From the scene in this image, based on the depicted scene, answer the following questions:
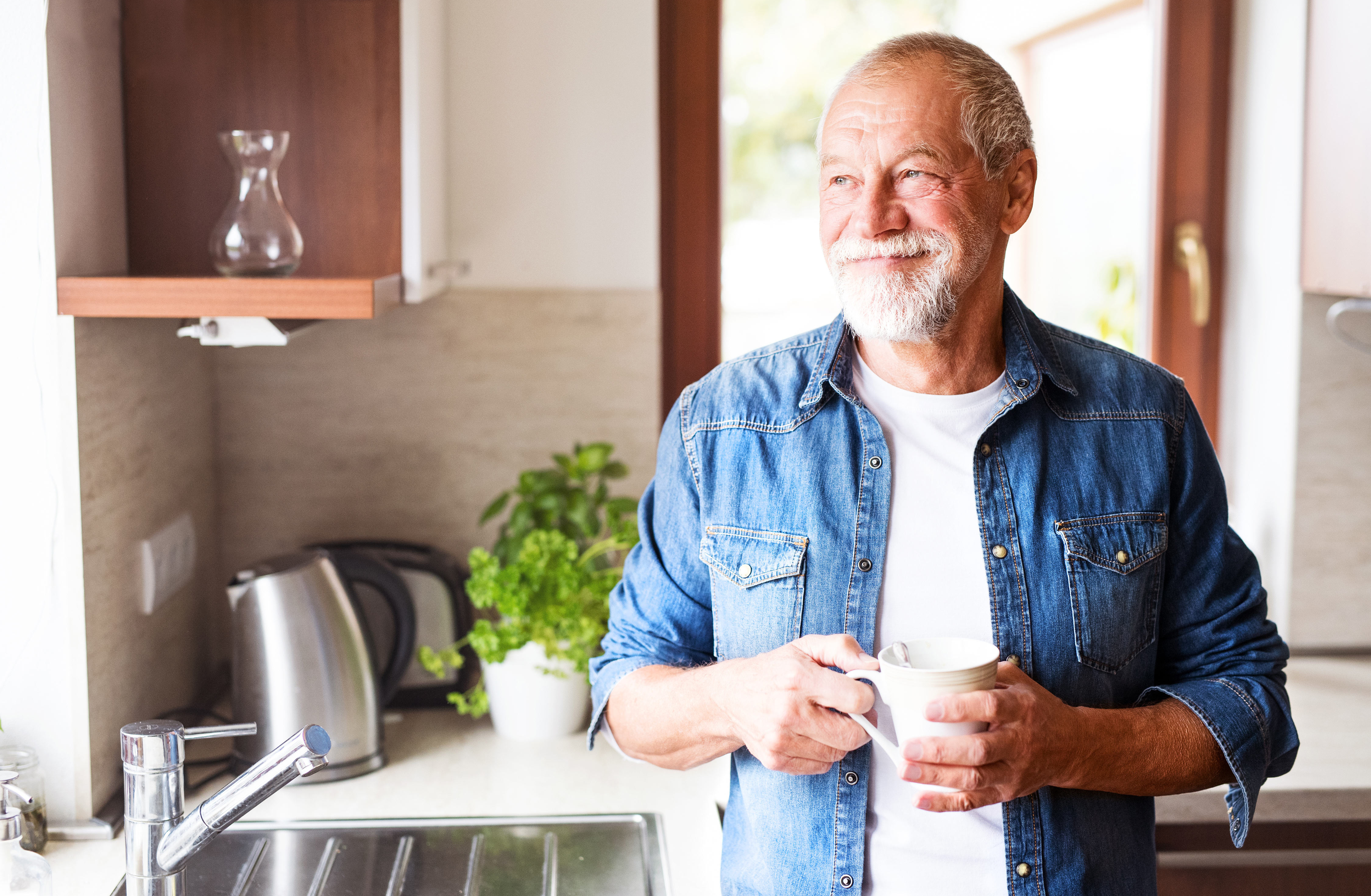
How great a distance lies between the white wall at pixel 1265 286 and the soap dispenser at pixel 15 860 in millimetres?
1823

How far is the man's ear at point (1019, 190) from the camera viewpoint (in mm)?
1205

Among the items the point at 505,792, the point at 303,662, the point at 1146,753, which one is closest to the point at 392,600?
the point at 303,662

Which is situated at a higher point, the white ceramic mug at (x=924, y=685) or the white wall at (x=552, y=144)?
the white wall at (x=552, y=144)

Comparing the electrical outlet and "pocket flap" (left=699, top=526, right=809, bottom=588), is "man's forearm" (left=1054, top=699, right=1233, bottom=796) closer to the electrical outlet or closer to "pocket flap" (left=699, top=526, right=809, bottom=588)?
"pocket flap" (left=699, top=526, right=809, bottom=588)

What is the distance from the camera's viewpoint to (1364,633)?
2.06 m

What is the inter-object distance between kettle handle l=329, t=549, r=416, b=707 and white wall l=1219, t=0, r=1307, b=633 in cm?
140

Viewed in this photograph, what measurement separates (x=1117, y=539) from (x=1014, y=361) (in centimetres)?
19

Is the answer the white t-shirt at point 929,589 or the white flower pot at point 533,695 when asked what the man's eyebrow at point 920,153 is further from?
the white flower pot at point 533,695

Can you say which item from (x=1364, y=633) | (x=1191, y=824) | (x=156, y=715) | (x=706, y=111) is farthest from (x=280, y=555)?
(x=1364, y=633)

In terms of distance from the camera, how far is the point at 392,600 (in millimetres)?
1742

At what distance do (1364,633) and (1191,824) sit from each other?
685 mm

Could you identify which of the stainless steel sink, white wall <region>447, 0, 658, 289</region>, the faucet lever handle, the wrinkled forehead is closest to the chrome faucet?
the faucet lever handle

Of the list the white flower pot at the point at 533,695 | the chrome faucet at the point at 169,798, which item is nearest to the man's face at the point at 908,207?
the chrome faucet at the point at 169,798

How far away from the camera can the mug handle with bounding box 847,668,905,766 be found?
923 mm
